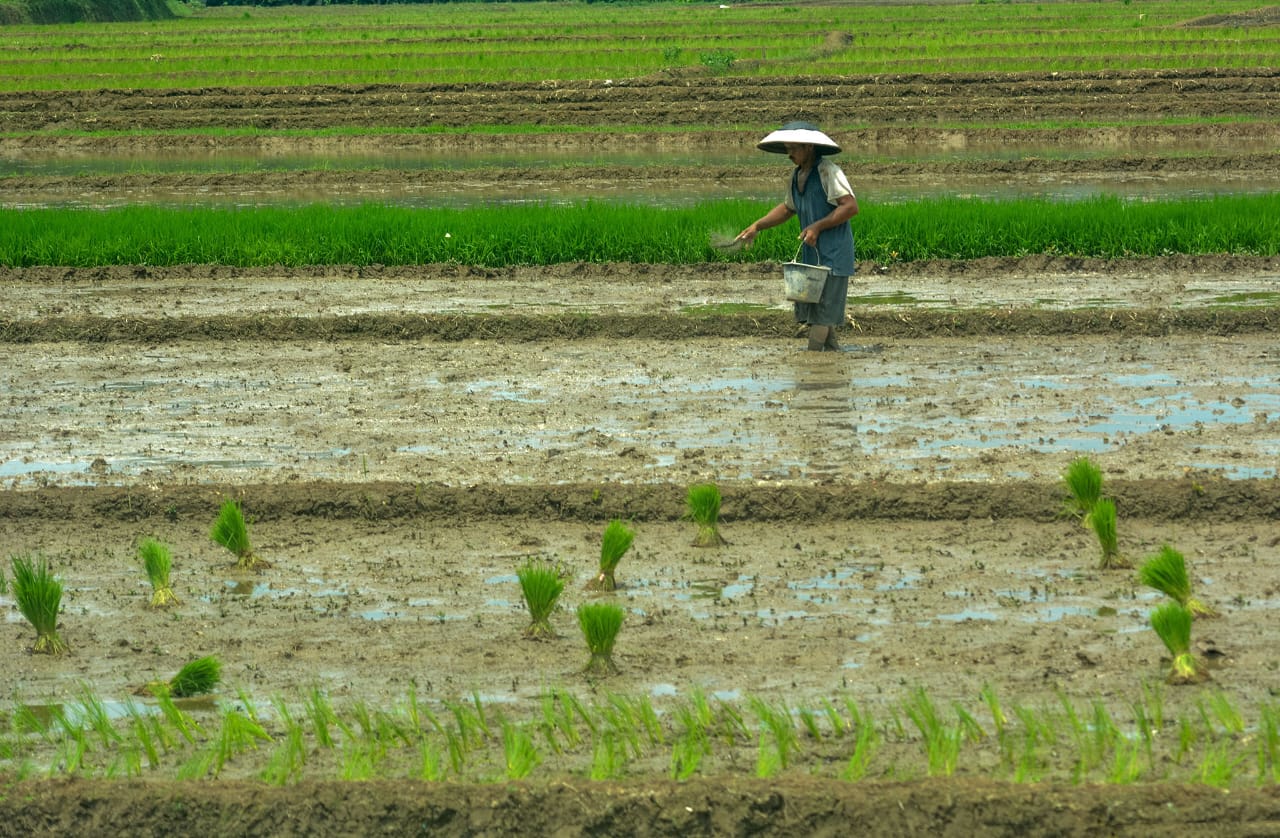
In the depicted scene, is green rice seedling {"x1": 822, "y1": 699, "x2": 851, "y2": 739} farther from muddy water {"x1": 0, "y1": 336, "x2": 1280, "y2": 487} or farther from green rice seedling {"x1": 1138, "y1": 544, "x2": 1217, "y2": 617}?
muddy water {"x1": 0, "y1": 336, "x2": 1280, "y2": 487}

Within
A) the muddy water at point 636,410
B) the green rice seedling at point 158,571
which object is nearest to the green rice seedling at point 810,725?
the green rice seedling at point 158,571

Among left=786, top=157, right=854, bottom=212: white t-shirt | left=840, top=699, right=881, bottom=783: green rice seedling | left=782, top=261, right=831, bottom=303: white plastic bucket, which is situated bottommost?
left=840, top=699, right=881, bottom=783: green rice seedling

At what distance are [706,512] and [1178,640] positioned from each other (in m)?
1.75

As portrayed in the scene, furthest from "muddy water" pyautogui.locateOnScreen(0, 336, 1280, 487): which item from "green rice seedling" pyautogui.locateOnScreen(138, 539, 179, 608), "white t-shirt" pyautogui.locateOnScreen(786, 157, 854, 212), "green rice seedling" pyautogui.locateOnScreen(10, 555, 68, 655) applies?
"green rice seedling" pyautogui.locateOnScreen(10, 555, 68, 655)

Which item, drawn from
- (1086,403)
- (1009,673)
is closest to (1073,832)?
(1009,673)

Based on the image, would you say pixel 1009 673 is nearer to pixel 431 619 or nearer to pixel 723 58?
pixel 431 619

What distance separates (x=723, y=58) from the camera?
86.4ft

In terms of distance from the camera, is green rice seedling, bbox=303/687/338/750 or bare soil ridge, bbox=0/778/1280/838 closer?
bare soil ridge, bbox=0/778/1280/838

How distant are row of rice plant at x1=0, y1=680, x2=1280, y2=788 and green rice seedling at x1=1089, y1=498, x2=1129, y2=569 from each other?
939 mm

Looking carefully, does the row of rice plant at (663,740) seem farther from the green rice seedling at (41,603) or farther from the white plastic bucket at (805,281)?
the white plastic bucket at (805,281)

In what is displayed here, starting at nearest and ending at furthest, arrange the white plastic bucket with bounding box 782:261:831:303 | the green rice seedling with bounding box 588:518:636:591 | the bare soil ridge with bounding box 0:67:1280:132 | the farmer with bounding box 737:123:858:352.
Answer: the green rice seedling with bounding box 588:518:636:591 < the farmer with bounding box 737:123:858:352 < the white plastic bucket with bounding box 782:261:831:303 < the bare soil ridge with bounding box 0:67:1280:132

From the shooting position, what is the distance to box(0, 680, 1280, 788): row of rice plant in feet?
11.3

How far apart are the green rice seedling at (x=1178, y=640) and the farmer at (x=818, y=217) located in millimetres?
4131

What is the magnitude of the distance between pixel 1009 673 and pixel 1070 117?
19424mm
